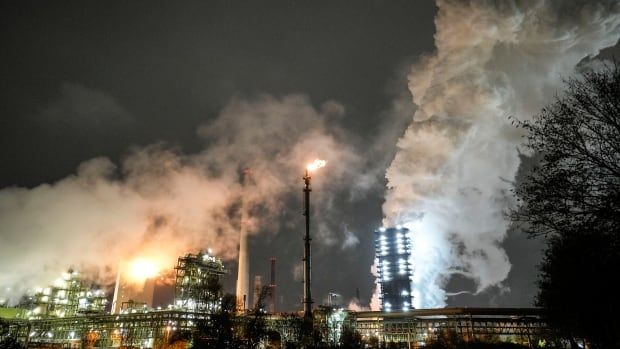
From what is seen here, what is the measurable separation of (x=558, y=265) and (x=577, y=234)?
53.2ft

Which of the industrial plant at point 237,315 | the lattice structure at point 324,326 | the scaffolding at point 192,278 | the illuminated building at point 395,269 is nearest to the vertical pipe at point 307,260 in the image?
the industrial plant at point 237,315

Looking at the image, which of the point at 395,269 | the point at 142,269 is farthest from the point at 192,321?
the point at 395,269

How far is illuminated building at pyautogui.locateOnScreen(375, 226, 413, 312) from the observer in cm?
10094

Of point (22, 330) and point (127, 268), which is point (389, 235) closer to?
point (127, 268)

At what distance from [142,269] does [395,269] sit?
63.8m

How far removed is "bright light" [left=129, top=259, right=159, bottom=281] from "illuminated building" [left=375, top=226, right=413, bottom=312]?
59048 mm

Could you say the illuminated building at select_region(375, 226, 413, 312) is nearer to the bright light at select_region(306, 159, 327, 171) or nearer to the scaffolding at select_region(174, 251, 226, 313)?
the scaffolding at select_region(174, 251, 226, 313)

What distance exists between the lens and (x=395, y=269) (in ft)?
333

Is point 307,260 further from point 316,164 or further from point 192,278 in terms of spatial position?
point 192,278

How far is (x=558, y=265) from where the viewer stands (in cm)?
2527

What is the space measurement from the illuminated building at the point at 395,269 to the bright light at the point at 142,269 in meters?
59.0

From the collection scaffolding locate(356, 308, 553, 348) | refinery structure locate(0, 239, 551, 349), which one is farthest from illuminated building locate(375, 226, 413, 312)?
scaffolding locate(356, 308, 553, 348)

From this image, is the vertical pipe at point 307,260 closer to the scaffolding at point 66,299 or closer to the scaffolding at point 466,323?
the scaffolding at point 466,323

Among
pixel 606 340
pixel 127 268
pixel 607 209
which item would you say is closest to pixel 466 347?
pixel 606 340
